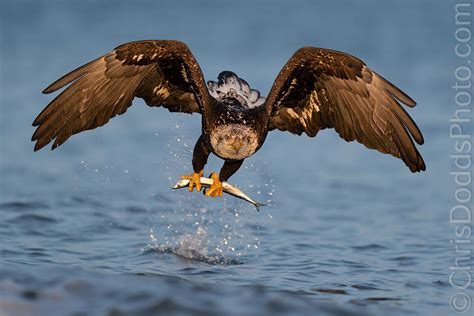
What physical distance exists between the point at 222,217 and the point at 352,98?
3.00 meters

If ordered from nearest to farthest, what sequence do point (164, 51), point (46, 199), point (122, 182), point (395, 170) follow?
point (164, 51)
point (46, 199)
point (122, 182)
point (395, 170)

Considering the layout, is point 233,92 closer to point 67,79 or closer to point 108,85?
point 108,85

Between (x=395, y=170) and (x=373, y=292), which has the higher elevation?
(x=395, y=170)

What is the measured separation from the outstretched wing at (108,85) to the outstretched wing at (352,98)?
0.86 meters

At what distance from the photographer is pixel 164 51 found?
8.96 metres

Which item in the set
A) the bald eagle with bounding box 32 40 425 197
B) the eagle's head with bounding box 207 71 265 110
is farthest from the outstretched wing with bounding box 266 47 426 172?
the eagle's head with bounding box 207 71 265 110

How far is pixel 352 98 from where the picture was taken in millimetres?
9297

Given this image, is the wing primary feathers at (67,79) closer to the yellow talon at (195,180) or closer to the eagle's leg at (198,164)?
the eagle's leg at (198,164)

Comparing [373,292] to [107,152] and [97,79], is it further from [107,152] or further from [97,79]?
[107,152]

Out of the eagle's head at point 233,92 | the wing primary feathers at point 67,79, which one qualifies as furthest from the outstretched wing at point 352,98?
the wing primary feathers at point 67,79

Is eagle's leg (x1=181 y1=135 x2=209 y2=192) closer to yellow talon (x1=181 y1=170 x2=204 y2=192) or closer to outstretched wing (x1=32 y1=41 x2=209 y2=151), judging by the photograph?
yellow talon (x1=181 y1=170 x2=204 y2=192)

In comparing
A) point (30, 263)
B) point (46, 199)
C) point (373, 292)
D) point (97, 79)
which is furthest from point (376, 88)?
point (46, 199)

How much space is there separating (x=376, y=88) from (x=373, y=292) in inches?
69.1

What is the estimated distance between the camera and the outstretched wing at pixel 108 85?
29.3 ft
